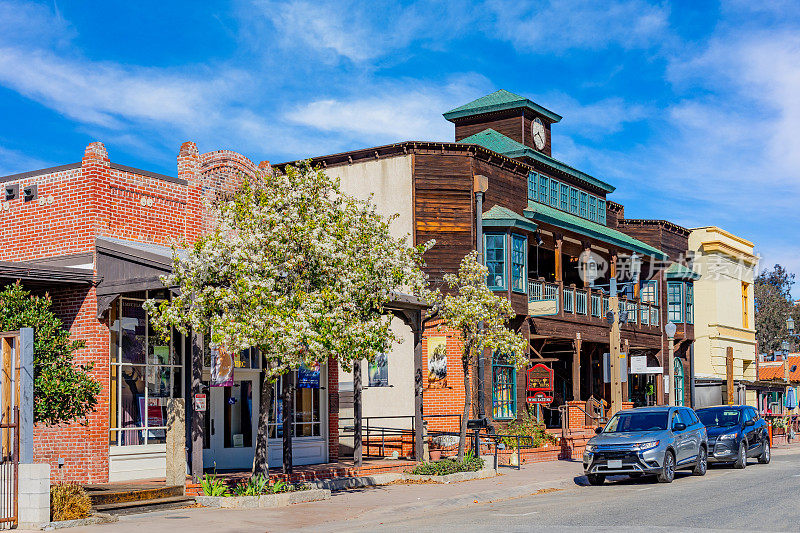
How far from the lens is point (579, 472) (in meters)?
23.0

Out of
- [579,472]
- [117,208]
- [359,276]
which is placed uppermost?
[117,208]

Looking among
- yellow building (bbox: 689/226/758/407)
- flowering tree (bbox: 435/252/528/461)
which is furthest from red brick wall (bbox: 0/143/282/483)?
yellow building (bbox: 689/226/758/407)

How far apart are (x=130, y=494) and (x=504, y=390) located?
16398 millimetres

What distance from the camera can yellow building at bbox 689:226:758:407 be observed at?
4434 cm

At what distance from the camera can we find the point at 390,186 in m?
29.3

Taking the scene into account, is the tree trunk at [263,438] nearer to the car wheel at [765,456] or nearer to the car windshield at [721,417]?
the car windshield at [721,417]

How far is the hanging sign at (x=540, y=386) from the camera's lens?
24.0 m

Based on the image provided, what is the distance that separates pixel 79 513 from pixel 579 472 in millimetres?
13013

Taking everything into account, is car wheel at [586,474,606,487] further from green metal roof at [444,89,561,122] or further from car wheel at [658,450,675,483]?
green metal roof at [444,89,561,122]

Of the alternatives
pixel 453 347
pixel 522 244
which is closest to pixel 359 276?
pixel 453 347

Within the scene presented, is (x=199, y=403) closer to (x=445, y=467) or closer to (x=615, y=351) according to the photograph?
(x=445, y=467)

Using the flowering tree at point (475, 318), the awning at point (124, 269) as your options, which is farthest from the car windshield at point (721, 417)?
the awning at point (124, 269)

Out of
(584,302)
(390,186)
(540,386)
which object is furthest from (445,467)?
(584,302)

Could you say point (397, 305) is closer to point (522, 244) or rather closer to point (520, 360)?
point (520, 360)
